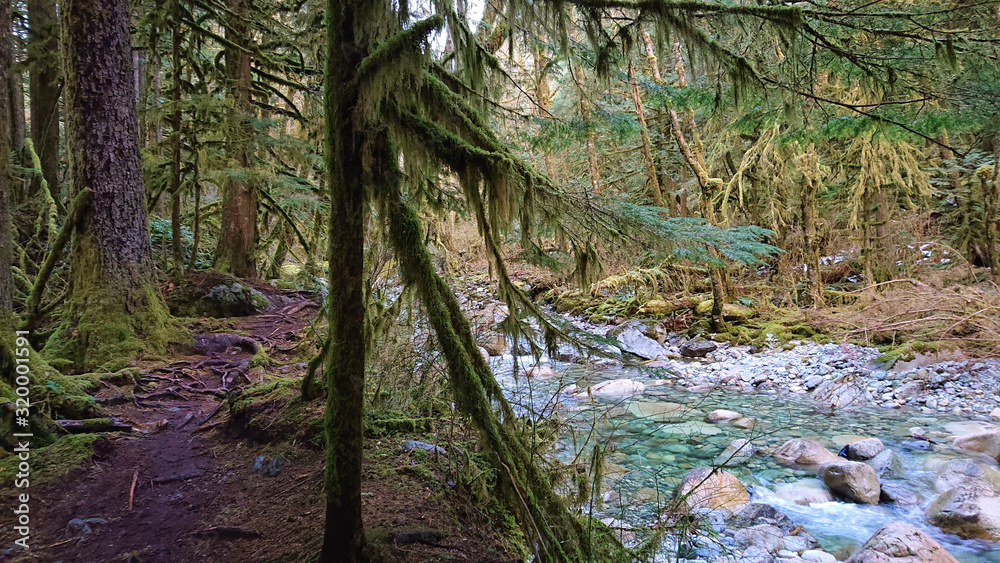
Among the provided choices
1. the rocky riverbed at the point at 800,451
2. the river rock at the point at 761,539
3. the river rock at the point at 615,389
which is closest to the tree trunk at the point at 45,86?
the rocky riverbed at the point at 800,451

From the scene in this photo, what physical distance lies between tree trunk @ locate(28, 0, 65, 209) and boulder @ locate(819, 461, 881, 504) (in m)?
12.3

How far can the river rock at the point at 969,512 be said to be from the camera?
458cm

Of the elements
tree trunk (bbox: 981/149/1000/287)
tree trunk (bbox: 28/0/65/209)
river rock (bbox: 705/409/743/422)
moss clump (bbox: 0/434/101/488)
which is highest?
tree trunk (bbox: 28/0/65/209)

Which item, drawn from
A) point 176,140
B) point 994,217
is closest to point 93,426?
point 176,140

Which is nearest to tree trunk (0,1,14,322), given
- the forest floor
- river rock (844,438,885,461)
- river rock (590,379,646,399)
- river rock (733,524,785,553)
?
the forest floor

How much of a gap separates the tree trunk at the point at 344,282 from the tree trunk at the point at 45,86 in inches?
343

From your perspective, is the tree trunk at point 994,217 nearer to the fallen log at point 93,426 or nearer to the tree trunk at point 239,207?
the fallen log at point 93,426

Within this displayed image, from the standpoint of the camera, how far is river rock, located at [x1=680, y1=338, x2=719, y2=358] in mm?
11536

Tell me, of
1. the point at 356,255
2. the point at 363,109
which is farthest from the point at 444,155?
the point at 356,255

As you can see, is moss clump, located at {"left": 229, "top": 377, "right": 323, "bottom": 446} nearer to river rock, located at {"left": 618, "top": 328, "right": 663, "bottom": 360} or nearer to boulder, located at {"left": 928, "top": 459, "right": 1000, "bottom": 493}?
boulder, located at {"left": 928, "top": 459, "right": 1000, "bottom": 493}

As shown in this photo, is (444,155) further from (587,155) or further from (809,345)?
(587,155)

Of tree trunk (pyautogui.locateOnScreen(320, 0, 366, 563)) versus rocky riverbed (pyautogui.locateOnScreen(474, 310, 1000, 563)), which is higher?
tree trunk (pyautogui.locateOnScreen(320, 0, 366, 563))

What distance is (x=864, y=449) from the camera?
20.4ft

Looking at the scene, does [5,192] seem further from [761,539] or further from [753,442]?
[753,442]
